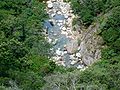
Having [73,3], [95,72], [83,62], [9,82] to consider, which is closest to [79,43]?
[83,62]

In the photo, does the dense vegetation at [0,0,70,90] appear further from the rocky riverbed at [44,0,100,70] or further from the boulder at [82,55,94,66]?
the boulder at [82,55,94,66]

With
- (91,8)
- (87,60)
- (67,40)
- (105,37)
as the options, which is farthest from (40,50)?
(91,8)

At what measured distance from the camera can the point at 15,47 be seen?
66.9ft

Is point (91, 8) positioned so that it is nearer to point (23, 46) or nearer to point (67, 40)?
point (67, 40)

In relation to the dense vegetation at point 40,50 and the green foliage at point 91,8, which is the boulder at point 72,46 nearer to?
the dense vegetation at point 40,50

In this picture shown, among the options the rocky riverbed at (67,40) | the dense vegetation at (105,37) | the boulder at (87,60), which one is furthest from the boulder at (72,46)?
the dense vegetation at (105,37)

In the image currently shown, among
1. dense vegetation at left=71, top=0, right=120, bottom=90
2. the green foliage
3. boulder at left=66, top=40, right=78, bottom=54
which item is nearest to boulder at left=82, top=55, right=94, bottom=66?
dense vegetation at left=71, top=0, right=120, bottom=90

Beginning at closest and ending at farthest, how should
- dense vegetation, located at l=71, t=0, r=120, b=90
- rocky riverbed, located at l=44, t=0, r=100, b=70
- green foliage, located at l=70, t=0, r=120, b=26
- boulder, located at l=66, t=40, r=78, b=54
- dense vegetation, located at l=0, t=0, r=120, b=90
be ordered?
dense vegetation, located at l=0, t=0, r=120, b=90 < dense vegetation, located at l=71, t=0, r=120, b=90 < rocky riverbed, located at l=44, t=0, r=100, b=70 < boulder, located at l=66, t=40, r=78, b=54 < green foliage, located at l=70, t=0, r=120, b=26

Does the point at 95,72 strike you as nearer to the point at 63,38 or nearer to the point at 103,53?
the point at 103,53

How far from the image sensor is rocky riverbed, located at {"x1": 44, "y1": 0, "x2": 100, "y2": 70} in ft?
99.3

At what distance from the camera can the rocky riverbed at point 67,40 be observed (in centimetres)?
3027

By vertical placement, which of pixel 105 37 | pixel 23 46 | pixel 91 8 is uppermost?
pixel 23 46

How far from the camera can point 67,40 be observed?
3300 cm

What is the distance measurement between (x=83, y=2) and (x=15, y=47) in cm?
1486
